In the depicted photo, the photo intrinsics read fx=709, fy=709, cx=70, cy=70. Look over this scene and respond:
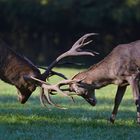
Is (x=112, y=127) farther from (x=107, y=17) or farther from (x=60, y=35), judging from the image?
(x=60, y=35)

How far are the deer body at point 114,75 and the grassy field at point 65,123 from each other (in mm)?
466

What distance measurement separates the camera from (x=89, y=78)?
12.3 m

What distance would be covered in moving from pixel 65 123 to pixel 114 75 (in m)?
1.30

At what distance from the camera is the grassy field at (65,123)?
1041 cm

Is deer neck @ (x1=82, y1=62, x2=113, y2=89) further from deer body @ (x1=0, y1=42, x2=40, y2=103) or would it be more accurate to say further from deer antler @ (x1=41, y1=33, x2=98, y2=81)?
deer body @ (x1=0, y1=42, x2=40, y2=103)

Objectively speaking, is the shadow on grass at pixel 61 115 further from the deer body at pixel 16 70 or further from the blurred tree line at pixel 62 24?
the blurred tree line at pixel 62 24

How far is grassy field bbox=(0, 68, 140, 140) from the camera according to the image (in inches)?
410

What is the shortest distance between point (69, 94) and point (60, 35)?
1027 inches

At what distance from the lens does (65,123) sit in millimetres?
11758

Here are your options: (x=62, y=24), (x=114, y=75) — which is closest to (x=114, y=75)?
(x=114, y=75)

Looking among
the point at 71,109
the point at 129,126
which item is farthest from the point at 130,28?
the point at 129,126

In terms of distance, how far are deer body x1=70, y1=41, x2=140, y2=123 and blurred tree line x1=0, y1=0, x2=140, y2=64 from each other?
22024 millimetres

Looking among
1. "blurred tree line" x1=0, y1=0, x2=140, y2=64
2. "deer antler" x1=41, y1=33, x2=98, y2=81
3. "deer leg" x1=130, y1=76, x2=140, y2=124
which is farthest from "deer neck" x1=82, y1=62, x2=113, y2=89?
"blurred tree line" x1=0, y1=0, x2=140, y2=64

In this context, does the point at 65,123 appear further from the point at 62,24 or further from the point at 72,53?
the point at 62,24
